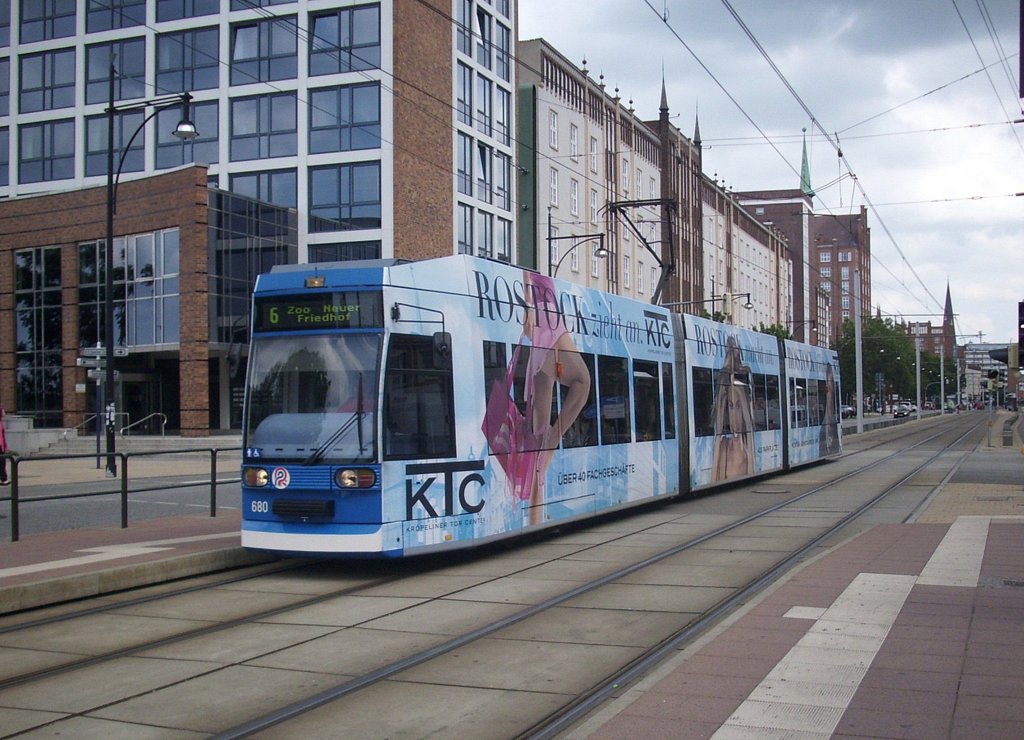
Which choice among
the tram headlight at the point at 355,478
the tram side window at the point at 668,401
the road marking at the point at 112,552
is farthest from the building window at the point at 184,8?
the tram headlight at the point at 355,478

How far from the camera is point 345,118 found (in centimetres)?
4441

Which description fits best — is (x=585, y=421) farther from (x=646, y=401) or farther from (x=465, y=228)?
(x=465, y=228)

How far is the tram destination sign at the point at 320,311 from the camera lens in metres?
10.9

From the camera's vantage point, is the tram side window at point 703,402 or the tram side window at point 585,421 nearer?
the tram side window at point 585,421

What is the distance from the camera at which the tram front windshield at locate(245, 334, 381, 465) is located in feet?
35.3

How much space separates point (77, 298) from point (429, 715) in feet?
139

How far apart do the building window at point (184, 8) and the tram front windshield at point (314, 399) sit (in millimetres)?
38773

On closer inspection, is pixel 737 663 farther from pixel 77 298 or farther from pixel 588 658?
pixel 77 298

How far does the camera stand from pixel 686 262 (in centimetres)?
7694

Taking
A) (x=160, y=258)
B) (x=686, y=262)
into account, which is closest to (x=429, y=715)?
(x=160, y=258)

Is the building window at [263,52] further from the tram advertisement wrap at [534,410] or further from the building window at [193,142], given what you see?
the tram advertisement wrap at [534,410]

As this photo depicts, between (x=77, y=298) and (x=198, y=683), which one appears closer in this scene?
(x=198, y=683)

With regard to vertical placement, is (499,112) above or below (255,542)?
above

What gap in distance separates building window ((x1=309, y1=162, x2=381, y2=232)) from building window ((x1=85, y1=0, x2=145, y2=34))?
35.0 feet
